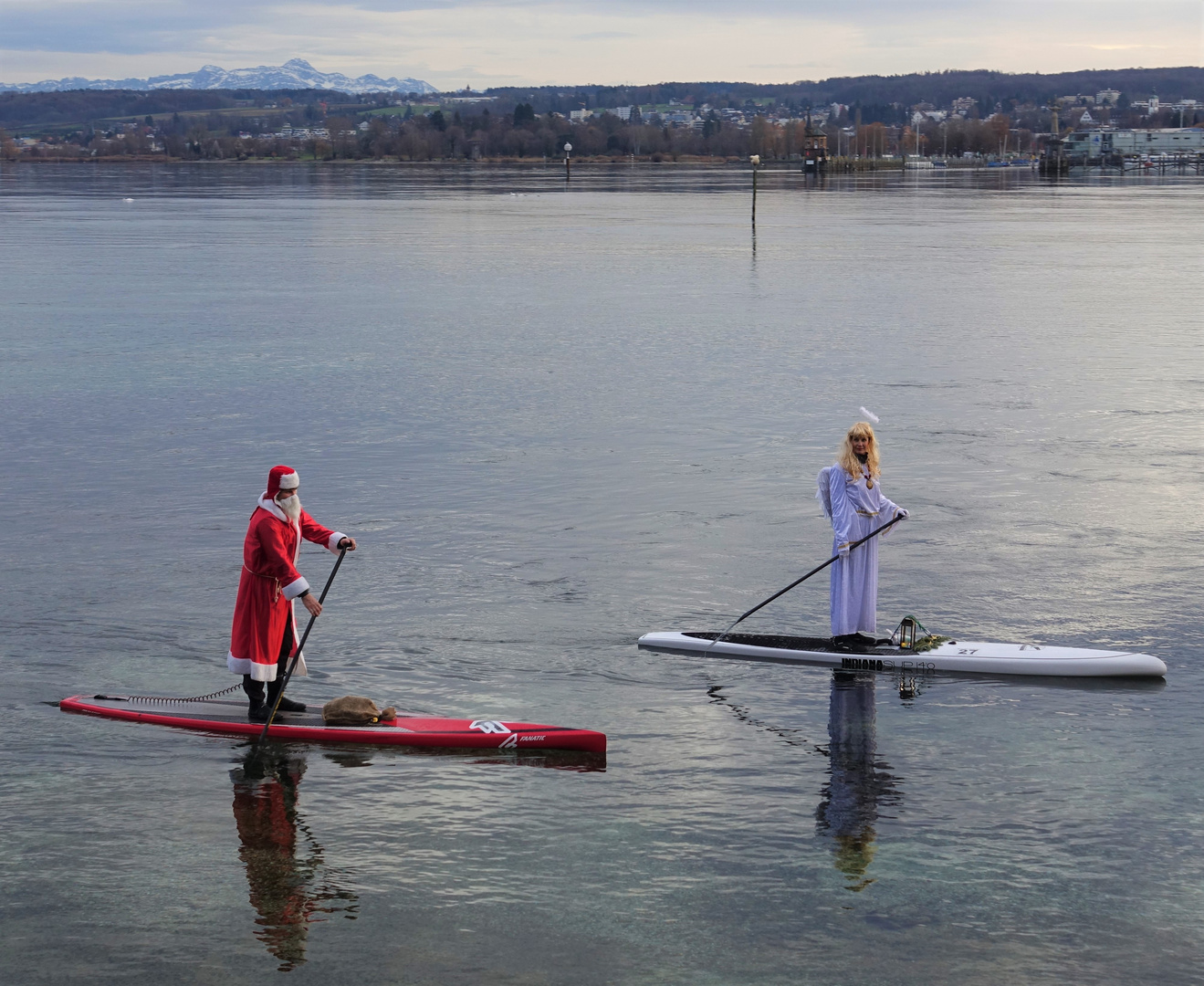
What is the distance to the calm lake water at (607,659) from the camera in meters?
9.39

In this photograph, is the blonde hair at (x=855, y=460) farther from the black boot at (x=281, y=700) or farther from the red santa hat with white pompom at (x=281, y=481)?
the black boot at (x=281, y=700)

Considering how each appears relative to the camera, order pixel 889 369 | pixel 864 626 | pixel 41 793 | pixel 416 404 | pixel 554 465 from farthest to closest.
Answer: pixel 889 369 < pixel 416 404 < pixel 554 465 < pixel 864 626 < pixel 41 793

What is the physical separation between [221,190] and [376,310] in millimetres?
107179

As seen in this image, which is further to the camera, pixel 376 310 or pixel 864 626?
pixel 376 310

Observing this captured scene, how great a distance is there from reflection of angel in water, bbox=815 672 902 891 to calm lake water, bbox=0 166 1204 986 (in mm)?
48

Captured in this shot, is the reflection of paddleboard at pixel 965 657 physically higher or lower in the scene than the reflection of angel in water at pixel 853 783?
higher

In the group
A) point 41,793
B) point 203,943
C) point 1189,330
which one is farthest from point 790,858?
point 1189,330

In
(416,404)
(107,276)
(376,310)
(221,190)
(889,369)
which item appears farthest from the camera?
(221,190)

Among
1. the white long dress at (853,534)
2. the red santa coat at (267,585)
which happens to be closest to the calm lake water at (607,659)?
the white long dress at (853,534)

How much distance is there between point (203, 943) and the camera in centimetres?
916

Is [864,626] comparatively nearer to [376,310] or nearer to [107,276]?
[376,310]

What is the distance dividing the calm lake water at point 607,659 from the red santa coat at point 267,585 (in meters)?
0.90

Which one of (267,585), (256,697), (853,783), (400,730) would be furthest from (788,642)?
(267,585)

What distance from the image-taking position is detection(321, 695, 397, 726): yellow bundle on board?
40.4 ft
